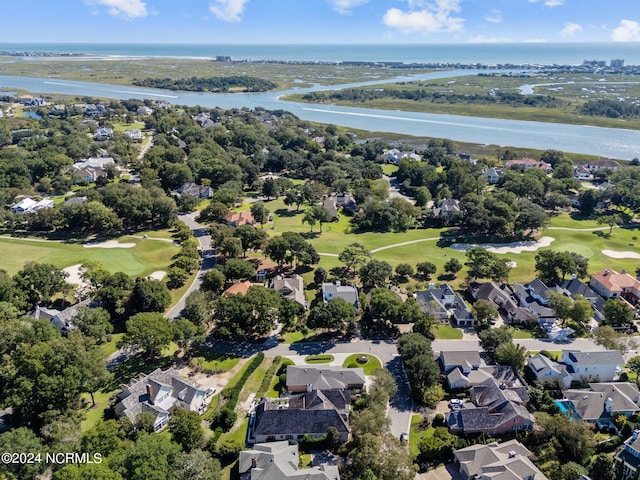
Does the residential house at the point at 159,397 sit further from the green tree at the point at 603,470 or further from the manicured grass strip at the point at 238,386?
the green tree at the point at 603,470

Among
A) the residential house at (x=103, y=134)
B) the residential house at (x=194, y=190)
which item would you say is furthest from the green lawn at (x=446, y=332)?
the residential house at (x=103, y=134)

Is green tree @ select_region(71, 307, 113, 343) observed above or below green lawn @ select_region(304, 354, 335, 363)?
above

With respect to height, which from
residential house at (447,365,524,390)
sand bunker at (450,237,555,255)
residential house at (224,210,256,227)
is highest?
residential house at (224,210,256,227)

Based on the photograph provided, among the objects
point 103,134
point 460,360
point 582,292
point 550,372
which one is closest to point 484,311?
point 460,360

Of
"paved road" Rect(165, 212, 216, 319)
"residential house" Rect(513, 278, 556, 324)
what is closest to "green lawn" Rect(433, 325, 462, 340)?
"residential house" Rect(513, 278, 556, 324)

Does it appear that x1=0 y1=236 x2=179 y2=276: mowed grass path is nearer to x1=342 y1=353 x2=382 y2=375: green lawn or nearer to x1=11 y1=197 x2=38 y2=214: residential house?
x1=11 y1=197 x2=38 y2=214: residential house

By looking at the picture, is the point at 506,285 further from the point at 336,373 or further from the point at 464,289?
the point at 336,373
